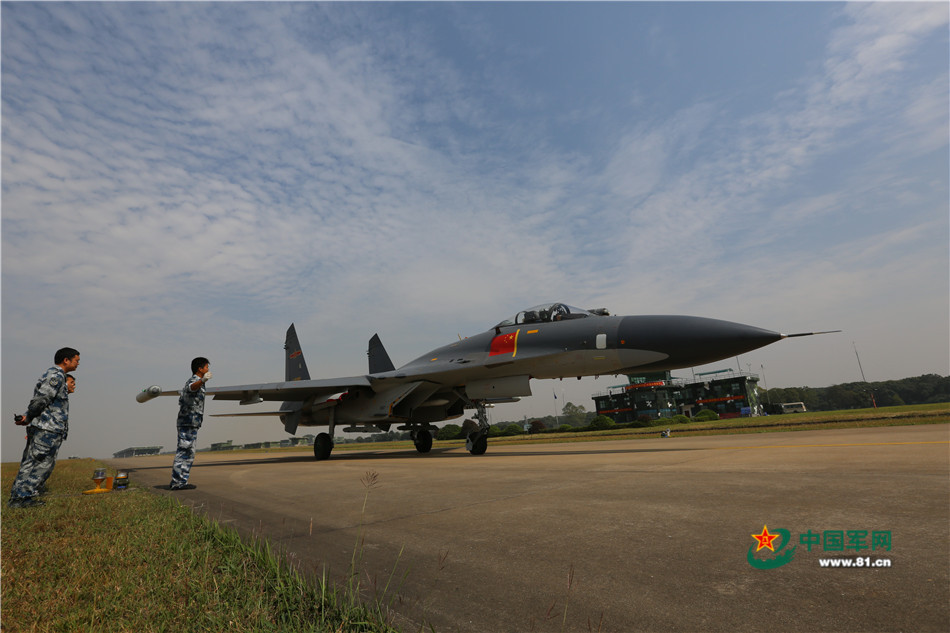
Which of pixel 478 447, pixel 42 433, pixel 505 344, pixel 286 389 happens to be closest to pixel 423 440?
pixel 478 447

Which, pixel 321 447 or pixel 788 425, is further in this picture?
pixel 788 425

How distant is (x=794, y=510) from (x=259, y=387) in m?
13.3

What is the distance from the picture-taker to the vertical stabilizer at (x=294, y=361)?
19.5 m

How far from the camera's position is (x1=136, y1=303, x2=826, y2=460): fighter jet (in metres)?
8.82

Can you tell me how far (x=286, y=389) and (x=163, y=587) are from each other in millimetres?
11780

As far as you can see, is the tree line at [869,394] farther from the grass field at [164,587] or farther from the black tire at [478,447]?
the grass field at [164,587]

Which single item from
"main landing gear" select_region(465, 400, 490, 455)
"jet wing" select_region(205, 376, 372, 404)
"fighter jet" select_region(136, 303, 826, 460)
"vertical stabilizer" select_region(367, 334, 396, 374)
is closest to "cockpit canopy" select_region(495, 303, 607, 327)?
"fighter jet" select_region(136, 303, 826, 460)

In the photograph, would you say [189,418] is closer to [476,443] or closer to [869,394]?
[476,443]

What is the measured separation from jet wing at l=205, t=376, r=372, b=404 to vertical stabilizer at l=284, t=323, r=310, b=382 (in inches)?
201

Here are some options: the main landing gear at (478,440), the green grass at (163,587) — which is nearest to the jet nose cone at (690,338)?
the main landing gear at (478,440)

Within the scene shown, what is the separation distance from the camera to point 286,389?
13.2 metres

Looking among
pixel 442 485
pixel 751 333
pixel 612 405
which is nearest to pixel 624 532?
pixel 442 485

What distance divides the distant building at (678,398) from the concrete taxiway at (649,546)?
2592 inches

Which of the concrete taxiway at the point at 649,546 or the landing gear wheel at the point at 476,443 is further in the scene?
the landing gear wheel at the point at 476,443
